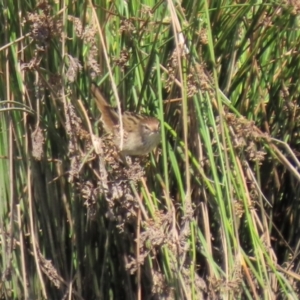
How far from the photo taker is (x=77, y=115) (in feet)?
8.53

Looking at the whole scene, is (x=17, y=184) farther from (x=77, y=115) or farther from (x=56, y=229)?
(x=77, y=115)

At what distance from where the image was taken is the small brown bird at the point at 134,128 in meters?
2.70

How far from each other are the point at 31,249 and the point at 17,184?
0.78ft

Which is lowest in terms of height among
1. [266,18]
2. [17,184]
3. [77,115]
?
[17,184]

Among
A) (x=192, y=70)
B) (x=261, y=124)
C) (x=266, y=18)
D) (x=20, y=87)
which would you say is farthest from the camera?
(x=261, y=124)

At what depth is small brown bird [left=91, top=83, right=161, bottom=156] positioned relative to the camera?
8.84 ft

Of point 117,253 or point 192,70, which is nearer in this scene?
point 192,70

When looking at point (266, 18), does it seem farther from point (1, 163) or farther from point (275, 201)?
point (1, 163)

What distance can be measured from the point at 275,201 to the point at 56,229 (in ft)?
2.98

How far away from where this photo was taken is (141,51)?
2.78m

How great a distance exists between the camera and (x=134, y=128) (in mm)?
2828

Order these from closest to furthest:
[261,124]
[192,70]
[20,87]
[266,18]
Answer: [192,70] → [20,87] → [266,18] → [261,124]

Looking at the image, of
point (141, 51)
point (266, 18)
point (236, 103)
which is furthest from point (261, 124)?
point (141, 51)

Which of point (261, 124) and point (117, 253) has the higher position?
point (261, 124)
